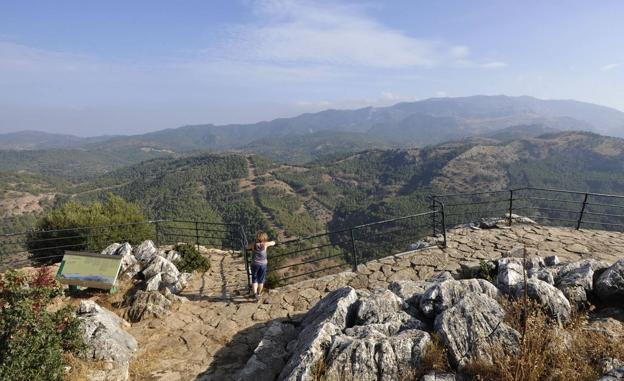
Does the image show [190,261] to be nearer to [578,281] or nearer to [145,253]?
[145,253]

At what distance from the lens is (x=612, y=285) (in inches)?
230

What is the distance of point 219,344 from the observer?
7191 millimetres

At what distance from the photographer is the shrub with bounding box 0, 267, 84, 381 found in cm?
463

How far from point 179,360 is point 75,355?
1720 millimetres

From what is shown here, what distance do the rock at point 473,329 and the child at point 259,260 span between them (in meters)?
4.70

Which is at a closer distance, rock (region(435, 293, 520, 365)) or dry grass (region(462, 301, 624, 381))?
dry grass (region(462, 301, 624, 381))

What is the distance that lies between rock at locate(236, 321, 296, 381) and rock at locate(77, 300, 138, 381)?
2.21 metres

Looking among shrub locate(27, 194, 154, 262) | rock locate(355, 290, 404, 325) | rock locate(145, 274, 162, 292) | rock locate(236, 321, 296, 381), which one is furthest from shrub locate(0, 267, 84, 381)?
shrub locate(27, 194, 154, 262)

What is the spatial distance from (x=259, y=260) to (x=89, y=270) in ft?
14.3

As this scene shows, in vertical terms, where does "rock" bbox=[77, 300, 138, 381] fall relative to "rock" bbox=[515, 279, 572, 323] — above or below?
below

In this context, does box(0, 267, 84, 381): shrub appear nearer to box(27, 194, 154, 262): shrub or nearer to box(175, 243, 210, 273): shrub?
box(175, 243, 210, 273): shrub

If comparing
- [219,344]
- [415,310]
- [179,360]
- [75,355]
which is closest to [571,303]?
[415,310]

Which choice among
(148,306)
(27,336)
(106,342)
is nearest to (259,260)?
(148,306)

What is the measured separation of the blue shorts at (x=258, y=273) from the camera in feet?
28.8
